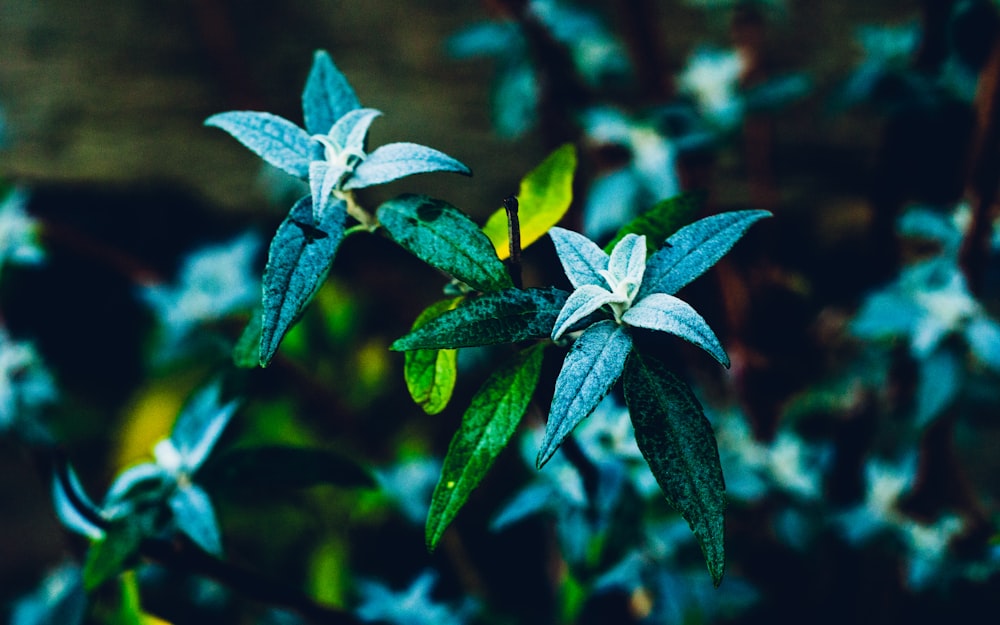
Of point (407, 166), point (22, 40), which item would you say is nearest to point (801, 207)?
point (407, 166)

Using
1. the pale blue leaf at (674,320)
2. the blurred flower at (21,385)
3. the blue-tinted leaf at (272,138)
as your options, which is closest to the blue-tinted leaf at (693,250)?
the pale blue leaf at (674,320)

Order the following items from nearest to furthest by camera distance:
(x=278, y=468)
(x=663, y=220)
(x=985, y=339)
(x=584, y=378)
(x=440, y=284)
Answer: (x=584, y=378) → (x=663, y=220) → (x=278, y=468) → (x=985, y=339) → (x=440, y=284)

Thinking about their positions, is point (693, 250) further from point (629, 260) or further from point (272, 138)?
point (272, 138)

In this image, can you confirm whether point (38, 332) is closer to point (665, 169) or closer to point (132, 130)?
point (132, 130)

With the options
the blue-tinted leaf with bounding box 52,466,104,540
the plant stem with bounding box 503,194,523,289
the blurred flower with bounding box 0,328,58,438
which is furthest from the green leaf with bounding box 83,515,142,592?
the blurred flower with bounding box 0,328,58,438

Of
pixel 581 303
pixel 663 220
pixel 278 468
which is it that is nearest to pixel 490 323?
pixel 581 303

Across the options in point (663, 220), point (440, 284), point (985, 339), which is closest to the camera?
point (663, 220)

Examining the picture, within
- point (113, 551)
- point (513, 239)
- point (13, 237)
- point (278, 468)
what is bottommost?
point (113, 551)
